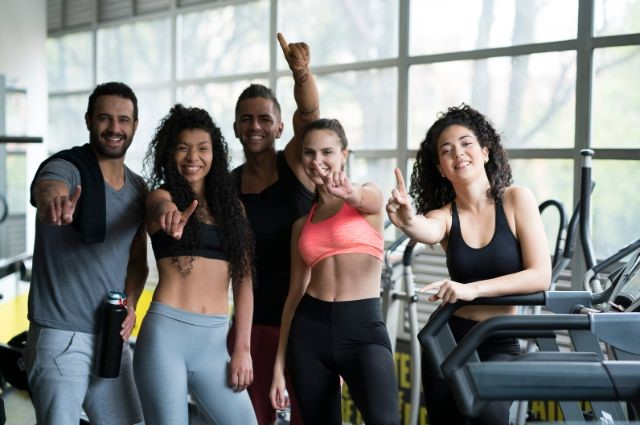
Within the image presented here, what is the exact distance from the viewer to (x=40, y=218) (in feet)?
7.13

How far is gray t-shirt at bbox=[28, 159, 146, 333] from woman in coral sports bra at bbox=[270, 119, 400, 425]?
0.64 meters

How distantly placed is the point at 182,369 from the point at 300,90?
3.67 ft

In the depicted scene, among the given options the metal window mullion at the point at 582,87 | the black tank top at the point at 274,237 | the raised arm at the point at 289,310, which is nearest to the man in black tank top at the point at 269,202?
the black tank top at the point at 274,237

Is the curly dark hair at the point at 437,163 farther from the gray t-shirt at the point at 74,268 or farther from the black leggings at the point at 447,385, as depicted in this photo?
the gray t-shirt at the point at 74,268

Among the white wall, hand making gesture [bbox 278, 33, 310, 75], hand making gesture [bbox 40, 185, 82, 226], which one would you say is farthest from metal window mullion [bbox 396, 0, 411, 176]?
the white wall

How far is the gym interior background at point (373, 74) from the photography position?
3.77 metres

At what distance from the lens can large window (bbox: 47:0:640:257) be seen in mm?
3752

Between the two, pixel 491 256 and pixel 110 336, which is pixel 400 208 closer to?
pixel 491 256

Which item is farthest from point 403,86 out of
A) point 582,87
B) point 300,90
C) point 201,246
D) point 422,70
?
point 201,246

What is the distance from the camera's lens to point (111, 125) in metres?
2.37

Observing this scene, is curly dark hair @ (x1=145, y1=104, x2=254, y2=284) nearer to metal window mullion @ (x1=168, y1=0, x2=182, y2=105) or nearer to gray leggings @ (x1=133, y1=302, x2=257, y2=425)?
gray leggings @ (x1=133, y1=302, x2=257, y2=425)

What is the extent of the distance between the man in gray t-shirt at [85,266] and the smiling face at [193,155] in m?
0.20

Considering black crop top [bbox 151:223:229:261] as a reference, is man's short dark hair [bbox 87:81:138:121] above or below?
above

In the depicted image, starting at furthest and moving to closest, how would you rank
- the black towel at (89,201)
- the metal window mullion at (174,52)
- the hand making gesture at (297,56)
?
the metal window mullion at (174,52) → the hand making gesture at (297,56) → the black towel at (89,201)
